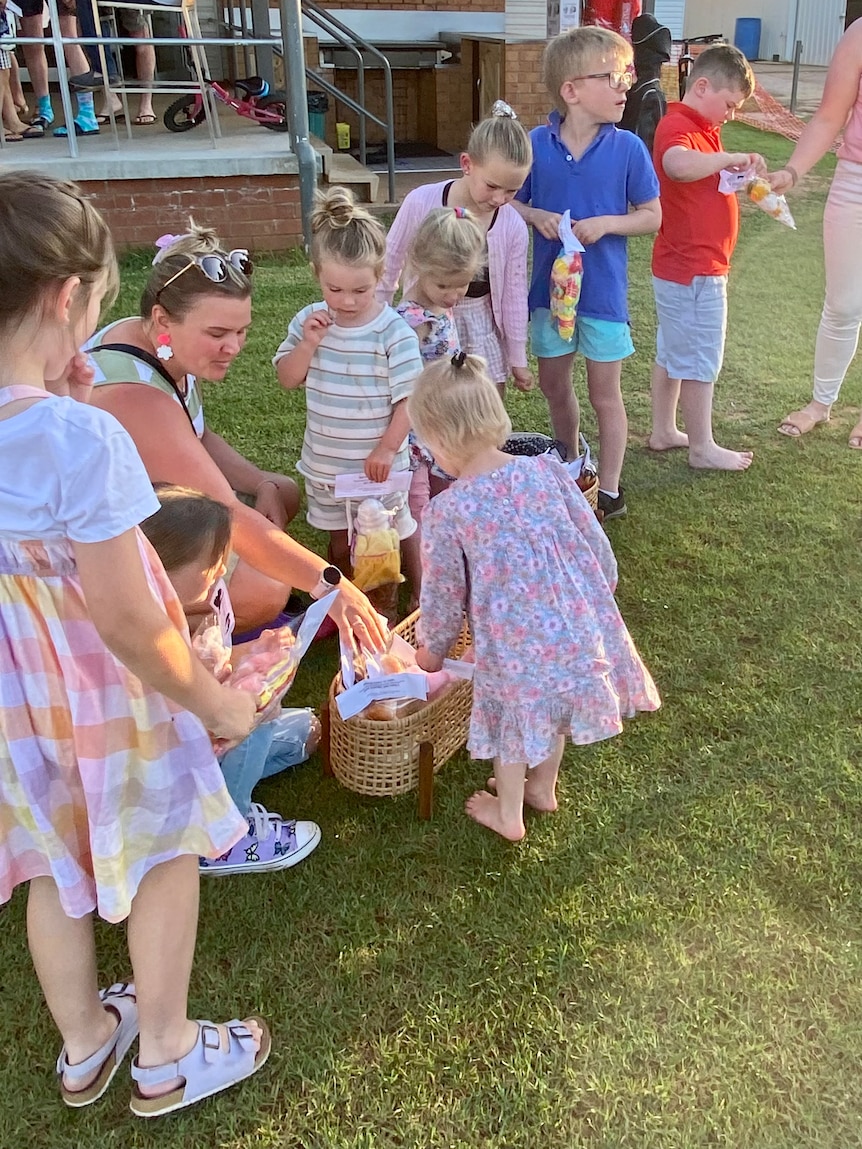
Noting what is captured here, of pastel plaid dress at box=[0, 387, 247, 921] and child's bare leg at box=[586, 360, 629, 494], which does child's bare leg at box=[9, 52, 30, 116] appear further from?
pastel plaid dress at box=[0, 387, 247, 921]

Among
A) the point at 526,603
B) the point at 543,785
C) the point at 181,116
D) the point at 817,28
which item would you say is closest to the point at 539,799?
the point at 543,785

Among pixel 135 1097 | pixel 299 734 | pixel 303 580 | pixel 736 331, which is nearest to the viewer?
pixel 135 1097

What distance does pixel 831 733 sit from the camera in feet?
8.95

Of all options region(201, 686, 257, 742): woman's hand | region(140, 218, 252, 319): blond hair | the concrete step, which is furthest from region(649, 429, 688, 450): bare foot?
the concrete step

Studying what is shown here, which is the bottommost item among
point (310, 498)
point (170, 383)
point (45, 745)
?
point (310, 498)

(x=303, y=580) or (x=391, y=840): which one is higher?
(x=303, y=580)

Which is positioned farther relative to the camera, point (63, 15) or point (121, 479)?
point (63, 15)

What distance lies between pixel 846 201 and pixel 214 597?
3568 mm

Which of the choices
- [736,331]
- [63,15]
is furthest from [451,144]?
[736,331]

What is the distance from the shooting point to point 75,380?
5.17 feet

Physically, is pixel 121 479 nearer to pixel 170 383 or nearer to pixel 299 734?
pixel 170 383

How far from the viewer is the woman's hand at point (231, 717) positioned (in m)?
1.53

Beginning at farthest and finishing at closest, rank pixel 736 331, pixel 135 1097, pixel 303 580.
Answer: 1. pixel 736 331
2. pixel 303 580
3. pixel 135 1097

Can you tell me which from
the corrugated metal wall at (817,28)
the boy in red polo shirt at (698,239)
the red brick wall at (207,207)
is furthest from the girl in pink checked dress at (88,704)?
the corrugated metal wall at (817,28)
